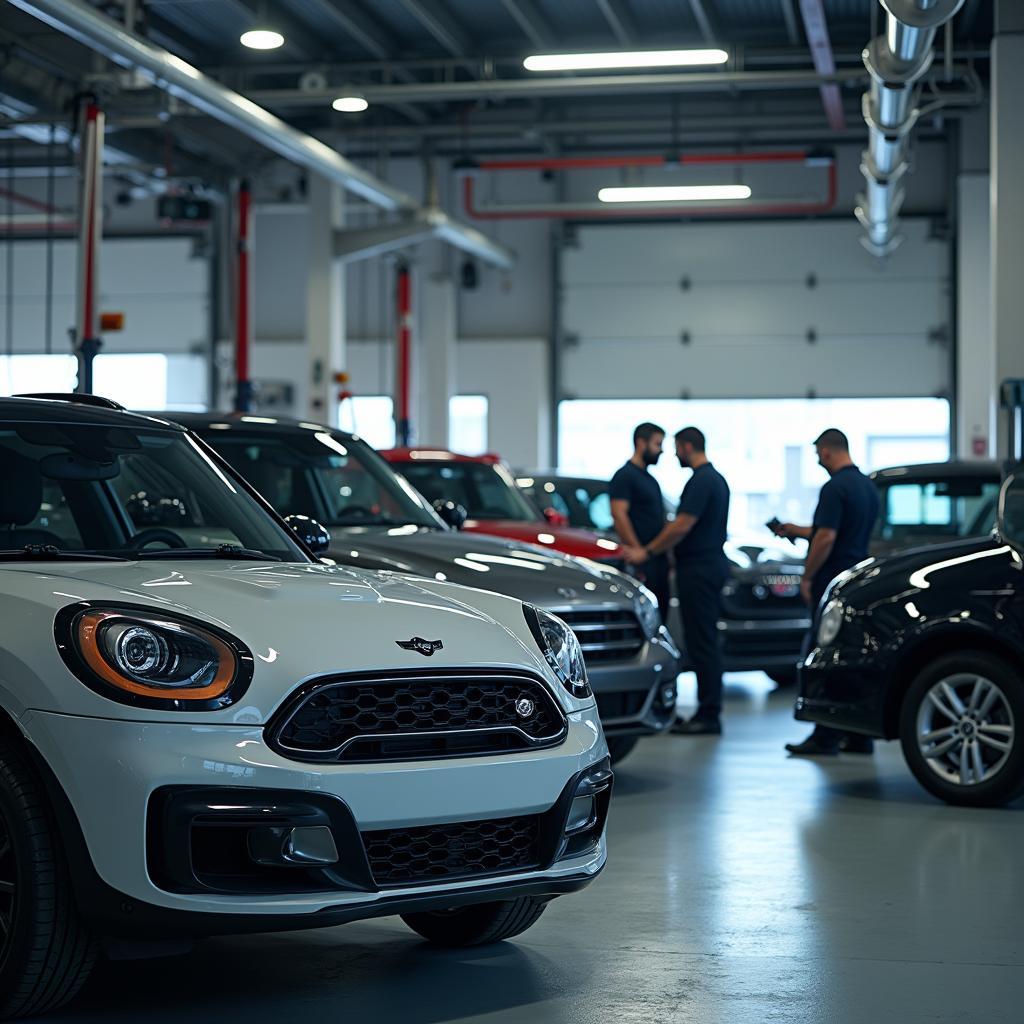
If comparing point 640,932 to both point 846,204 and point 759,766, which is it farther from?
point 846,204

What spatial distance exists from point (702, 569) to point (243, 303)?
8750mm

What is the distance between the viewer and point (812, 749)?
9.34m

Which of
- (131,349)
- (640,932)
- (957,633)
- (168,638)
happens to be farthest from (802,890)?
(131,349)

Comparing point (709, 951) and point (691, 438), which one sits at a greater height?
point (691, 438)

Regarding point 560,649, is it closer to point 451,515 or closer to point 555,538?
point 451,515

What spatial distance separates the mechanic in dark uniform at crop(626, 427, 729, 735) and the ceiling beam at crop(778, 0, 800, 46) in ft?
29.5

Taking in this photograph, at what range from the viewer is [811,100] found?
22234 mm

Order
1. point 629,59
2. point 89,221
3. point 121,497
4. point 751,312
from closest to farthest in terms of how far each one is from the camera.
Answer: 1. point 121,497
2. point 89,221
3. point 629,59
4. point 751,312

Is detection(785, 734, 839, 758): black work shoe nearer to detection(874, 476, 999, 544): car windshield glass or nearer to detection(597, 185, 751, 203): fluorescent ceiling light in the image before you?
detection(874, 476, 999, 544): car windshield glass

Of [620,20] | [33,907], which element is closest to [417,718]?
[33,907]

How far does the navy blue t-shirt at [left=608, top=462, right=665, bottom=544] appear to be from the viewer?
1082cm

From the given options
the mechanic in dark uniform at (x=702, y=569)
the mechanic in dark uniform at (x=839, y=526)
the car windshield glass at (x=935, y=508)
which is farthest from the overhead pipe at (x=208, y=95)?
the car windshield glass at (x=935, y=508)

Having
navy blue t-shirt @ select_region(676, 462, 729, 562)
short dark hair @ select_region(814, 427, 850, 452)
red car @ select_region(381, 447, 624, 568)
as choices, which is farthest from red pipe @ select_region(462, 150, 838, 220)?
short dark hair @ select_region(814, 427, 850, 452)

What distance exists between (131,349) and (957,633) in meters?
20.0
